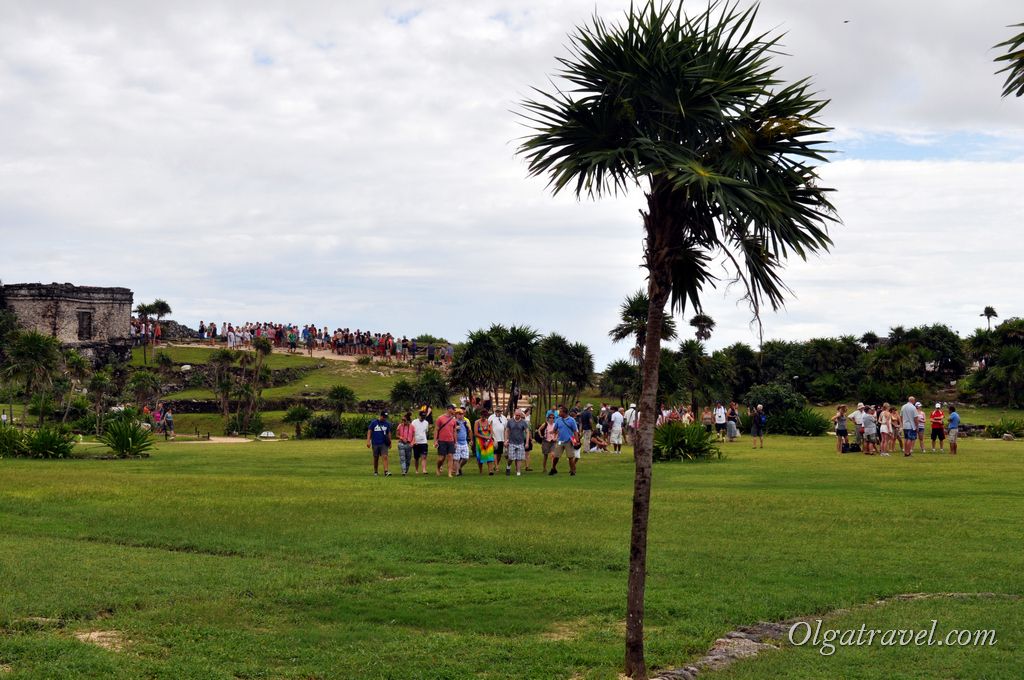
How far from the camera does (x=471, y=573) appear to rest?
11.6m

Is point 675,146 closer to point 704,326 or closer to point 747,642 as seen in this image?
point 747,642

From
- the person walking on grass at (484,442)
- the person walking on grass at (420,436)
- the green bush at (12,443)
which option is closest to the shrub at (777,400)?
the person walking on grass at (484,442)

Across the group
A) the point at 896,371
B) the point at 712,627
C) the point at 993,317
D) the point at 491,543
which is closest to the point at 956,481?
Result: the point at 491,543

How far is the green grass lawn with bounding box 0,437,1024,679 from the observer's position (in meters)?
8.27

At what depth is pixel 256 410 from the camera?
56.2 m

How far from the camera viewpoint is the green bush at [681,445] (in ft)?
92.2

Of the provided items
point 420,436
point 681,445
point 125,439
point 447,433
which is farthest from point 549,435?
point 125,439

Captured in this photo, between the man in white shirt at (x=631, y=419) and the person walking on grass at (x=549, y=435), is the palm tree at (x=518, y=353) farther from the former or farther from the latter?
the person walking on grass at (x=549, y=435)

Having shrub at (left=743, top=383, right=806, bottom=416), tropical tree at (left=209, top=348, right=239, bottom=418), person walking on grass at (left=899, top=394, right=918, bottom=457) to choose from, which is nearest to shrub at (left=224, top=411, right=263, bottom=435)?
tropical tree at (left=209, top=348, right=239, bottom=418)

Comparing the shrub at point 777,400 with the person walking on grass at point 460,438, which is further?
the shrub at point 777,400

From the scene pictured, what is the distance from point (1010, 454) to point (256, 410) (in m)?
39.6

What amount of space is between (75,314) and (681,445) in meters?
64.8

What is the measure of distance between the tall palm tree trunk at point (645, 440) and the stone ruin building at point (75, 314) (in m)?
73.2

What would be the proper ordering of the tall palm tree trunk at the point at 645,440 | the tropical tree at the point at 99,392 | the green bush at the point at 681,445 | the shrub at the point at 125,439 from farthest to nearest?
the tropical tree at the point at 99,392 → the shrub at the point at 125,439 → the green bush at the point at 681,445 → the tall palm tree trunk at the point at 645,440
